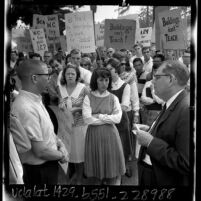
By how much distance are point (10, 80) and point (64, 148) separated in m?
0.85

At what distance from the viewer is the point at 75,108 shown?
4051mm

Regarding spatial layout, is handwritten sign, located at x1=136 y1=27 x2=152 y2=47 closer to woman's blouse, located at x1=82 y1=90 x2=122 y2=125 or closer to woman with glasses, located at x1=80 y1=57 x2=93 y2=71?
woman with glasses, located at x1=80 y1=57 x2=93 y2=71

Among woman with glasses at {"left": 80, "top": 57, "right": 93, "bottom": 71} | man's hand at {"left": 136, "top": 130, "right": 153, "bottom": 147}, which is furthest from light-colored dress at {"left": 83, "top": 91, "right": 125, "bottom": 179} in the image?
woman with glasses at {"left": 80, "top": 57, "right": 93, "bottom": 71}

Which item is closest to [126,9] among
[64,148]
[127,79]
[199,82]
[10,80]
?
[199,82]

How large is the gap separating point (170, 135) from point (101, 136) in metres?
1.24

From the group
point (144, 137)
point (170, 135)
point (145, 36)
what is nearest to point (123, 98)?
point (144, 137)

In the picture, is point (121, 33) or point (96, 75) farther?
point (121, 33)

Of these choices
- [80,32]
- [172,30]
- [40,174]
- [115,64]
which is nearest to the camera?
[40,174]

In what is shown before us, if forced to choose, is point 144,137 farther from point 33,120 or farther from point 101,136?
point 101,136

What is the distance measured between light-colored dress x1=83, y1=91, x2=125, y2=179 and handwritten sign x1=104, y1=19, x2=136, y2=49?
2.68ft

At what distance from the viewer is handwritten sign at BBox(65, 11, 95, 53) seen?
4.01m

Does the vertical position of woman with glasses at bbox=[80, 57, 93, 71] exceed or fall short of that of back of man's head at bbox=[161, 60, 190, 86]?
it exceeds it

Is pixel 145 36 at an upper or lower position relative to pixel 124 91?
upper

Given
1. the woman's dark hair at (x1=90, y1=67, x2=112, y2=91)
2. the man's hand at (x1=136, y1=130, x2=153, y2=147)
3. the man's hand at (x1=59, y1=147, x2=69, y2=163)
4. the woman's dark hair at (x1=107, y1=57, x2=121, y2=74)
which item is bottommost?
the man's hand at (x1=59, y1=147, x2=69, y2=163)
